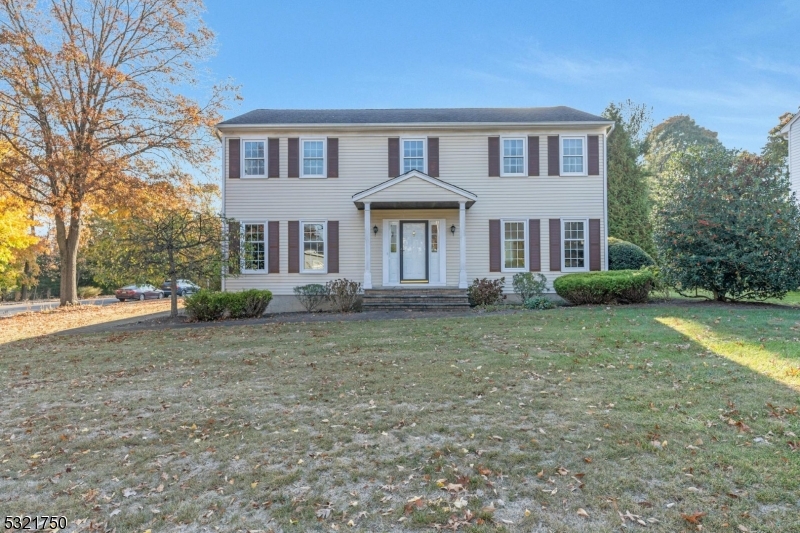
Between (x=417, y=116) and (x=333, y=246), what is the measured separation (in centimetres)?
551

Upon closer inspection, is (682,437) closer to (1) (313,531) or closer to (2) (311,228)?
(1) (313,531)

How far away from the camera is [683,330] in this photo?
788 cm

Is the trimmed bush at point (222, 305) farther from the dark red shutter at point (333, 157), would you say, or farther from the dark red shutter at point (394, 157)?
the dark red shutter at point (394, 157)

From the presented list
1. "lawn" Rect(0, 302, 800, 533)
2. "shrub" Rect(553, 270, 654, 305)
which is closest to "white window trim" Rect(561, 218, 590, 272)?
"shrub" Rect(553, 270, 654, 305)

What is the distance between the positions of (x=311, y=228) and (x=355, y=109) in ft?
18.1

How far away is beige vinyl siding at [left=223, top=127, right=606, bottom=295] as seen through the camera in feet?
47.5

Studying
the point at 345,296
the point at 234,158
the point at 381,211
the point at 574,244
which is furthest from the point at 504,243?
the point at 234,158

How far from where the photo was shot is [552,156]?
14477mm

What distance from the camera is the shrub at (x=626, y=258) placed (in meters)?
14.6

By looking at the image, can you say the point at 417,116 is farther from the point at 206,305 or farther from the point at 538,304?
the point at 206,305

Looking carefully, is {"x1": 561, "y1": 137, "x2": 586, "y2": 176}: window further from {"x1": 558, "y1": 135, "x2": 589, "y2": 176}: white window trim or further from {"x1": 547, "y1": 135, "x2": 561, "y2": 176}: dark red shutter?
{"x1": 547, "y1": 135, "x2": 561, "y2": 176}: dark red shutter

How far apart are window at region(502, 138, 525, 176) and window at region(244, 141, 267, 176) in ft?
26.8

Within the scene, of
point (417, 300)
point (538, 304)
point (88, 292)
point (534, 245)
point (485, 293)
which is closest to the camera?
point (538, 304)

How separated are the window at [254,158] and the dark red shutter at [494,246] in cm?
797
